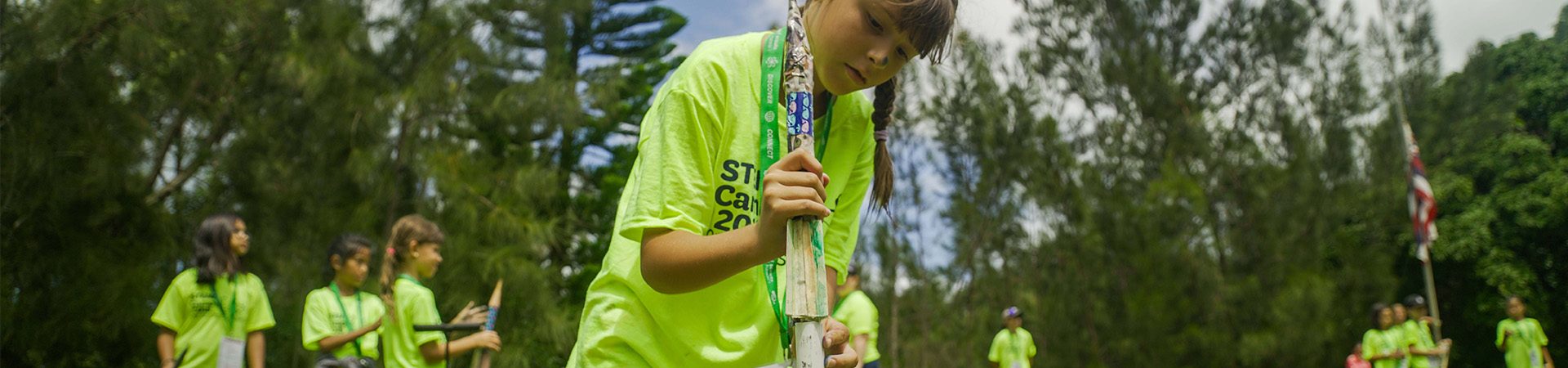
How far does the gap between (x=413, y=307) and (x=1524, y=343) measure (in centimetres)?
1126

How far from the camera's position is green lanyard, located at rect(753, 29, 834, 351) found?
1.43 m

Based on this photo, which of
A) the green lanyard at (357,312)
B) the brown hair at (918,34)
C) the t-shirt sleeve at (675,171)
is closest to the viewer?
the t-shirt sleeve at (675,171)

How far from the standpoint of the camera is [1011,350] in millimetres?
13078

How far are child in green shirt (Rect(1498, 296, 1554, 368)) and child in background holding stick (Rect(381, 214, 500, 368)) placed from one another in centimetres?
1076

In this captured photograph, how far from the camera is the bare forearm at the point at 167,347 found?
513 cm

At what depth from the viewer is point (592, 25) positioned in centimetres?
1764

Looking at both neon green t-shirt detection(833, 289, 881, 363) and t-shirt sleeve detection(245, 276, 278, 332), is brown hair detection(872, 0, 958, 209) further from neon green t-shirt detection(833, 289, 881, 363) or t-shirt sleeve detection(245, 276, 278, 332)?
neon green t-shirt detection(833, 289, 881, 363)

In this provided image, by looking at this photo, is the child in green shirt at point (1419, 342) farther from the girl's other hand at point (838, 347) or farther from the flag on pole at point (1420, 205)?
the girl's other hand at point (838, 347)

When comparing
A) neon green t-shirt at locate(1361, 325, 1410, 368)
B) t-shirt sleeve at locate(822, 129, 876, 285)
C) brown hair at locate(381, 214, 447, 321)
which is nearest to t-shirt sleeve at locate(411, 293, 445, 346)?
brown hair at locate(381, 214, 447, 321)

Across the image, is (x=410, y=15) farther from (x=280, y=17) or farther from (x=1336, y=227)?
(x=1336, y=227)

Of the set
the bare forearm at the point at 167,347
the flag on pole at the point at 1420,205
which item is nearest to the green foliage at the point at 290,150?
the bare forearm at the point at 167,347

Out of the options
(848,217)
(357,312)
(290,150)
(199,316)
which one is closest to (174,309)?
(199,316)

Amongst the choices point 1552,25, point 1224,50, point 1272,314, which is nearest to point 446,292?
point 1272,314

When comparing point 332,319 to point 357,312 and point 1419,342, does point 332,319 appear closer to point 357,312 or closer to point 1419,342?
point 357,312
